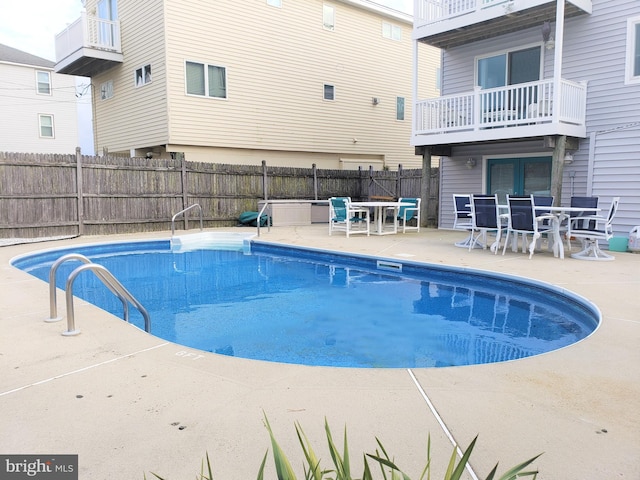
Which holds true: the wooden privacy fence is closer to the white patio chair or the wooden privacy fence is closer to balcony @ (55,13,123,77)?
balcony @ (55,13,123,77)

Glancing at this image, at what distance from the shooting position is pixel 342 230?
12703 millimetres

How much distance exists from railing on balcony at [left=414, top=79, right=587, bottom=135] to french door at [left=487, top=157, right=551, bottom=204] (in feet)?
3.60

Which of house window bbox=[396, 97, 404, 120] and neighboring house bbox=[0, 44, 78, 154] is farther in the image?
neighboring house bbox=[0, 44, 78, 154]

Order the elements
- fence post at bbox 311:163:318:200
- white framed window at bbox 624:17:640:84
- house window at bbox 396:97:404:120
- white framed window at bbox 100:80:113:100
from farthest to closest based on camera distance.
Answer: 1. house window at bbox 396:97:404:120
2. white framed window at bbox 100:80:113:100
3. fence post at bbox 311:163:318:200
4. white framed window at bbox 624:17:640:84

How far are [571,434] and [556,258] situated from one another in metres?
6.50

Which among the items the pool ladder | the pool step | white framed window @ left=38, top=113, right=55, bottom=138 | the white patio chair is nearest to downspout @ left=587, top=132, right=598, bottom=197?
the white patio chair

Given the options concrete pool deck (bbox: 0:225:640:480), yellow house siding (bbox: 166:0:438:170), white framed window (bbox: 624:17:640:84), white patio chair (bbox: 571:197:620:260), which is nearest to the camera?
concrete pool deck (bbox: 0:225:640:480)

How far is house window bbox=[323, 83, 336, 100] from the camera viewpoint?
17906 mm

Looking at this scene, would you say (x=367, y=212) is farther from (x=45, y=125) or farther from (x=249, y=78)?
(x=45, y=125)

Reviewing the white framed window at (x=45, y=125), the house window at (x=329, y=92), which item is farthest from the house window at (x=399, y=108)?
the white framed window at (x=45, y=125)

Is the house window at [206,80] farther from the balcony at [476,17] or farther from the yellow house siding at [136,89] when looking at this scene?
the balcony at [476,17]

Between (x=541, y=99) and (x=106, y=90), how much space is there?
47.1 ft

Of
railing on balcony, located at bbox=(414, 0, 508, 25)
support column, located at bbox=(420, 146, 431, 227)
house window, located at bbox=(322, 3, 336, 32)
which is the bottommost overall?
support column, located at bbox=(420, 146, 431, 227)

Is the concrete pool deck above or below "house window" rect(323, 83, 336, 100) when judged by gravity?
below
